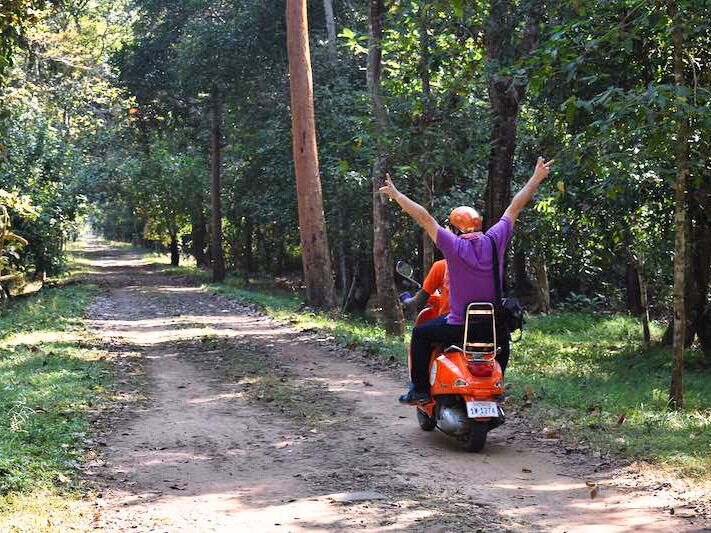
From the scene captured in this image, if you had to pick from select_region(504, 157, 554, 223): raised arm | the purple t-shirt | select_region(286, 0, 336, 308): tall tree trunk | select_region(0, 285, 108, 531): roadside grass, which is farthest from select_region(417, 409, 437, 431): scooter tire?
select_region(286, 0, 336, 308): tall tree trunk

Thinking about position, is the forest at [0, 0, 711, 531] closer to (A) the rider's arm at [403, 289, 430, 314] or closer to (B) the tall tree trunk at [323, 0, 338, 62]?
(B) the tall tree trunk at [323, 0, 338, 62]

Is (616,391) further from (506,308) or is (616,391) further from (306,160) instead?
(306,160)

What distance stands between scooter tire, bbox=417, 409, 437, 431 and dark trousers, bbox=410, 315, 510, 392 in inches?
16.1

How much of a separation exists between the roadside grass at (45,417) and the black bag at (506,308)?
3629 mm

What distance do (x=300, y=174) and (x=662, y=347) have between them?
10.0 m

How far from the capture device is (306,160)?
21.1 m

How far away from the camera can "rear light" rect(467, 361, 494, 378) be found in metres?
7.07

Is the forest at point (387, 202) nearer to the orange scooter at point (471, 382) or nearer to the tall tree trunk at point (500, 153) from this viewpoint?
the tall tree trunk at point (500, 153)

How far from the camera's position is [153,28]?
35.8m

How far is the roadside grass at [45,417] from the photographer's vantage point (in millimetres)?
5625

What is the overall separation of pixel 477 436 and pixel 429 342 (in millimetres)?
932

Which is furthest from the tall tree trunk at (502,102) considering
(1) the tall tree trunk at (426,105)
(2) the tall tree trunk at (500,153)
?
(1) the tall tree trunk at (426,105)

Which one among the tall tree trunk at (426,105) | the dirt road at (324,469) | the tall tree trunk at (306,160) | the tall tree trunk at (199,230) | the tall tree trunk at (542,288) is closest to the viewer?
the dirt road at (324,469)

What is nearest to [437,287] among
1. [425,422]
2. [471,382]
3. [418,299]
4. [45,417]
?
[418,299]
